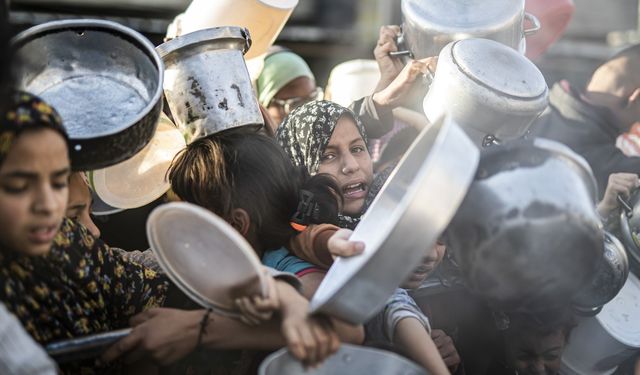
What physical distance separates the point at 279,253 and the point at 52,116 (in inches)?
32.3

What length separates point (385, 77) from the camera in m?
3.02

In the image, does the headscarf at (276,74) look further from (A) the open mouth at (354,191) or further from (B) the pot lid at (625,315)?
(B) the pot lid at (625,315)

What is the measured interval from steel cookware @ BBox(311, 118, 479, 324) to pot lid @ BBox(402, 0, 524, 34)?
1.09 meters

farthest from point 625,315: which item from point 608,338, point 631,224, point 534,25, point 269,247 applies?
point 269,247

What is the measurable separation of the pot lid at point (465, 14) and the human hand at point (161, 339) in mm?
1298

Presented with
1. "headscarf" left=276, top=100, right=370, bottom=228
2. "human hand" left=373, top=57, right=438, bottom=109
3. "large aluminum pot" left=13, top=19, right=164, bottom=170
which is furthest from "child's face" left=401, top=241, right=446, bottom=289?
"large aluminum pot" left=13, top=19, right=164, bottom=170

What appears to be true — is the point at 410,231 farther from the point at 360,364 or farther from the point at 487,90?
the point at 487,90

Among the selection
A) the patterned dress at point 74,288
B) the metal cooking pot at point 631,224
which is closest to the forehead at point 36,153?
the patterned dress at point 74,288

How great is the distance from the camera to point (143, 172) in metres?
2.60

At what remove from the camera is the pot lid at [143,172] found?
2564mm

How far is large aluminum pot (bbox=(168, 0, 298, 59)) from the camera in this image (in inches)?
105

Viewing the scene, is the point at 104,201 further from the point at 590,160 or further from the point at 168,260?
the point at 590,160

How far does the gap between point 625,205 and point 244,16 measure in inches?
55.1

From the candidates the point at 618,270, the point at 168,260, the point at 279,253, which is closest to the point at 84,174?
the point at 279,253
